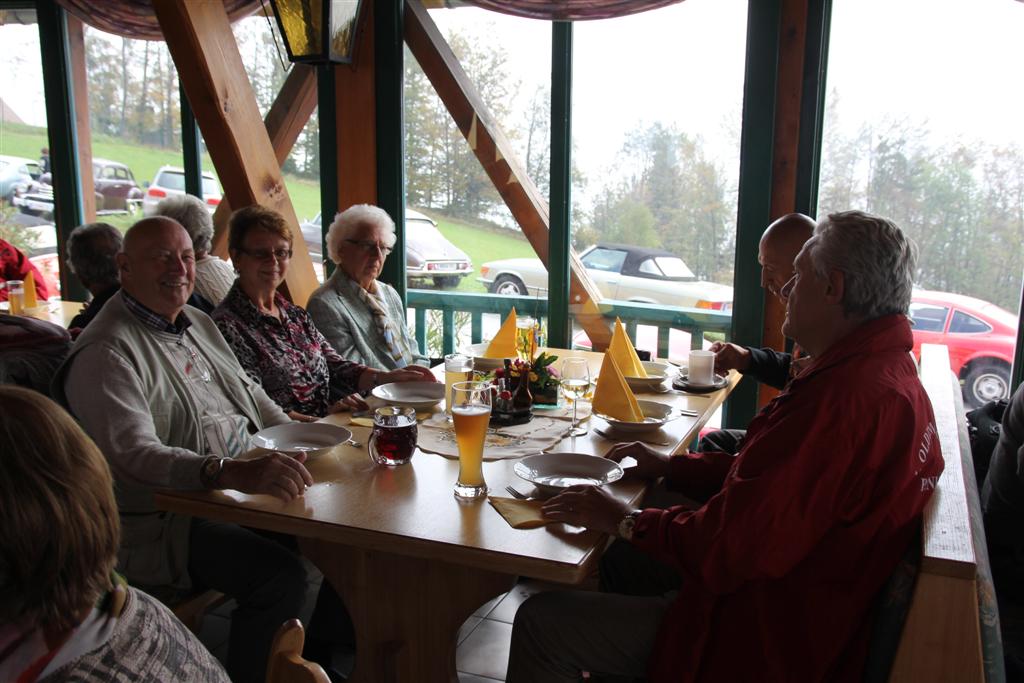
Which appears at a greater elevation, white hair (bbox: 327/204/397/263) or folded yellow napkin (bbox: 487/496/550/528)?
white hair (bbox: 327/204/397/263)

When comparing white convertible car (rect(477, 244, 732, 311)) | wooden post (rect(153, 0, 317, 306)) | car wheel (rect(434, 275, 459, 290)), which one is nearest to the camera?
wooden post (rect(153, 0, 317, 306))

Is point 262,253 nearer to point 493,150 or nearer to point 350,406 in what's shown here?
point 350,406

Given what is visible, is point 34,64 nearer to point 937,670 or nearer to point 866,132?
point 866,132

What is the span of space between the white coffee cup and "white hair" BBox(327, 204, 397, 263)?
4.45 feet

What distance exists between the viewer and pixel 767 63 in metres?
3.51

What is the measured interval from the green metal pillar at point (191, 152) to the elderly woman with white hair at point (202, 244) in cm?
133

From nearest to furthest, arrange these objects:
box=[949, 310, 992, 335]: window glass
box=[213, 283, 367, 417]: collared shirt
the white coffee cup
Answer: box=[213, 283, 367, 417]: collared shirt < the white coffee cup < box=[949, 310, 992, 335]: window glass

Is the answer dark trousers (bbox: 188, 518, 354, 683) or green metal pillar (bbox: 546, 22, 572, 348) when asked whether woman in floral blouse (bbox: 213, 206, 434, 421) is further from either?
green metal pillar (bbox: 546, 22, 572, 348)

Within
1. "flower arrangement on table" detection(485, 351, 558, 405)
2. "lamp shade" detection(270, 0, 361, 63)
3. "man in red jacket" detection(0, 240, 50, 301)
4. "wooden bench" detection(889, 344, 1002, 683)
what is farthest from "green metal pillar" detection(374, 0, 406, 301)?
"wooden bench" detection(889, 344, 1002, 683)

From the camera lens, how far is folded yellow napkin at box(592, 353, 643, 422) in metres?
2.20

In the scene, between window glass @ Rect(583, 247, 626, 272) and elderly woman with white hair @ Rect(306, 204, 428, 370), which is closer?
elderly woman with white hair @ Rect(306, 204, 428, 370)

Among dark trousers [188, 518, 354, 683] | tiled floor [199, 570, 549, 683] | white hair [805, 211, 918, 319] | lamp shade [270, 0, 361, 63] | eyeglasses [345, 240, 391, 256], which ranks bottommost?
tiled floor [199, 570, 549, 683]

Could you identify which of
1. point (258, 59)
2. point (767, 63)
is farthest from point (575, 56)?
point (258, 59)

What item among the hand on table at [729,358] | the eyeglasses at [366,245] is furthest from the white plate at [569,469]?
the eyeglasses at [366,245]
